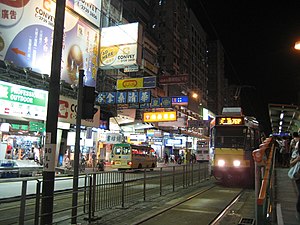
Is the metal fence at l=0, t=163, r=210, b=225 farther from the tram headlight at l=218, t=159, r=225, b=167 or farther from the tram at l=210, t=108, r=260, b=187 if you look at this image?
the tram at l=210, t=108, r=260, b=187

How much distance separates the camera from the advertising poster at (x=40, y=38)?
1566 cm

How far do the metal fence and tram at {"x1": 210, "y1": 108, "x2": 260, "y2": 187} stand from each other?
2178mm

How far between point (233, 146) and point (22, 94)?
429 inches

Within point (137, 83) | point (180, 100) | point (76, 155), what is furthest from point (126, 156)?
point (76, 155)

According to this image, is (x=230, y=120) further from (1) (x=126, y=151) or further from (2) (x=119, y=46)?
(1) (x=126, y=151)

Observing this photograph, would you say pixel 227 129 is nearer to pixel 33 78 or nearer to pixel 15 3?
pixel 33 78

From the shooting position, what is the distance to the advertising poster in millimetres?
15664

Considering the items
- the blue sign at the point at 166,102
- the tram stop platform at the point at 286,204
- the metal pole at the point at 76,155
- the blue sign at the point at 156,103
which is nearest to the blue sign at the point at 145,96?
the blue sign at the point at 166,102

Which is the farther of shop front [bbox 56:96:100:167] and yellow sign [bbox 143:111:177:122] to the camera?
yellow sign [bbox 143:111:177:122]

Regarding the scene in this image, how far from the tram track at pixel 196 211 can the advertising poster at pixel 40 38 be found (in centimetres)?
1048

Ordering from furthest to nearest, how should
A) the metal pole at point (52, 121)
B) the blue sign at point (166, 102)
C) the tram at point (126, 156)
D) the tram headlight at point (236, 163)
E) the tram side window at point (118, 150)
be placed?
1. the tram side window at point (118, 150)
2. the tram at point (126, 156)
3. the blue sign at point (166, 102)
4. the tram headlight at point (236, 163)
5. the metal pole at point (52, 121)

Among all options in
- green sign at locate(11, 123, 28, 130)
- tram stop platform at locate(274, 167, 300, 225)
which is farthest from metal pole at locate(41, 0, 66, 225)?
green sign at locate(11, 123, 28, 130)

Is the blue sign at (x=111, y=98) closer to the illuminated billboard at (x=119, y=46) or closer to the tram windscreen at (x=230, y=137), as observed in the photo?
the illuminated billboard at (x=119, y=46)

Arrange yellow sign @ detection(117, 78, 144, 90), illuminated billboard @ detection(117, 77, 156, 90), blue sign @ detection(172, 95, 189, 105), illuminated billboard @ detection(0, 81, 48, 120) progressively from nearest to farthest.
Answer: illuminated billboard @ detection(0, 81, 48, 120) → illuminated billboard @ detection(117, 77, 156, 90) → yellow sign @ detection(117, 78, 144, 90) → blue sign @ detection(172, 95, 189, 105)
